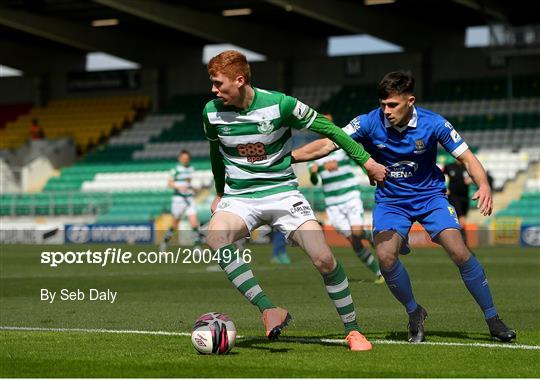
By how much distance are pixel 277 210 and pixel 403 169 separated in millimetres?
1133

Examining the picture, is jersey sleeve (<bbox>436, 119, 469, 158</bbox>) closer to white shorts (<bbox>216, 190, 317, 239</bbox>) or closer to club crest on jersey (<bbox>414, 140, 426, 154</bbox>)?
club crest on jersey (<bbox>414, 140, 426, 154</bbox>)

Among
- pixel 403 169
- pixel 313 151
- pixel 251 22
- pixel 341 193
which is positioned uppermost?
pixel 251 22

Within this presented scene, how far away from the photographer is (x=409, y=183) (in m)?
9.21

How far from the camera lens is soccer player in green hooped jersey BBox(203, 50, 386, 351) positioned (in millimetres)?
8562

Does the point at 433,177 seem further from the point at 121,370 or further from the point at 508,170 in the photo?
the point at 508,170

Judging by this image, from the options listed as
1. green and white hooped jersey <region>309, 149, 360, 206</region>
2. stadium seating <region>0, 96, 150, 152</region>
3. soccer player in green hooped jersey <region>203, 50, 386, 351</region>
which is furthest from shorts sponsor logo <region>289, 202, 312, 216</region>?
stadium seating <region>0, 96, 150, 152</region>

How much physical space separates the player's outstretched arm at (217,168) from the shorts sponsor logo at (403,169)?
1.31 m

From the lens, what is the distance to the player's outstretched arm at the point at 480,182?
8.70m

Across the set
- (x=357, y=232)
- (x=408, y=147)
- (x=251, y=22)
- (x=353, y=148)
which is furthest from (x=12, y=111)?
(x=353, y=148)

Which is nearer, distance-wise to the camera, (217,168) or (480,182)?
(480,182)

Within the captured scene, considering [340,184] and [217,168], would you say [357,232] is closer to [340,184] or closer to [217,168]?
[340,184]

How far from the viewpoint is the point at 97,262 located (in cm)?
2392

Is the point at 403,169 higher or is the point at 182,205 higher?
the point at 403,169

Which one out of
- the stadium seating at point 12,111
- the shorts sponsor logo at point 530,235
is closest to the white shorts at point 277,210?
the shorts sponsor logo at point 530,235
